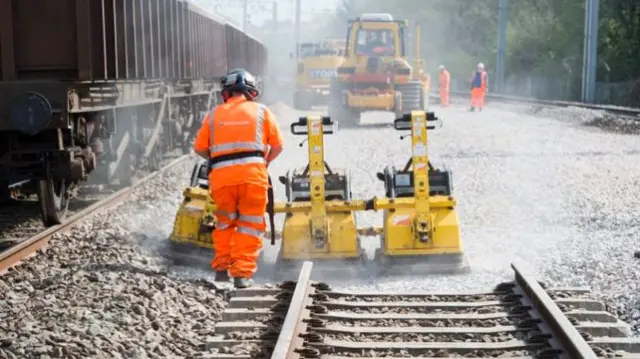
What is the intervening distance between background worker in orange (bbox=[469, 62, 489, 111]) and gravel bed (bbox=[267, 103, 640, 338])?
31.0ft

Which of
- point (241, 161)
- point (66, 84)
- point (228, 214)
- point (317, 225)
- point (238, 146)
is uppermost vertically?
point (66, 84)

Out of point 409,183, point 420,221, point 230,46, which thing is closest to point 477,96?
point 230,46

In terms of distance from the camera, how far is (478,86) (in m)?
37.0

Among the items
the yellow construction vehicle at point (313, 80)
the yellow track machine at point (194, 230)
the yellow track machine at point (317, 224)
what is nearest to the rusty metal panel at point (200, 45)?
the yellow track machine at point (194, 230)

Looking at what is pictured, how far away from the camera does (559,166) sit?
17000mm

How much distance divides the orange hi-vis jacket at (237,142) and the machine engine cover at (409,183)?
1.72m

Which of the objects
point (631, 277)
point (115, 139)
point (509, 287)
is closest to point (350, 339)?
point (509, 287)

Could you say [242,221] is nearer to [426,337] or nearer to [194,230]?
[194,230]

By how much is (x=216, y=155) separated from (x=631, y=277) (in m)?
3.31

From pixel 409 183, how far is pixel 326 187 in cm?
72

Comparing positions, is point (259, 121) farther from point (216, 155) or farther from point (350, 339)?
point (350, 339)

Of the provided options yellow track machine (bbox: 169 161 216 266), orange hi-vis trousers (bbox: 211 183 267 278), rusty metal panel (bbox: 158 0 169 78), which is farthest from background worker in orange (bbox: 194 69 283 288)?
rusty metal panel (bbox: 158 0 169 78)

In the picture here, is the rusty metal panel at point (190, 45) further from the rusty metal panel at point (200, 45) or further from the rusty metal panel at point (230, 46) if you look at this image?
the rusty metal panel at point (230, 46)

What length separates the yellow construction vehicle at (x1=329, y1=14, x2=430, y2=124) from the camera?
97.9ft
